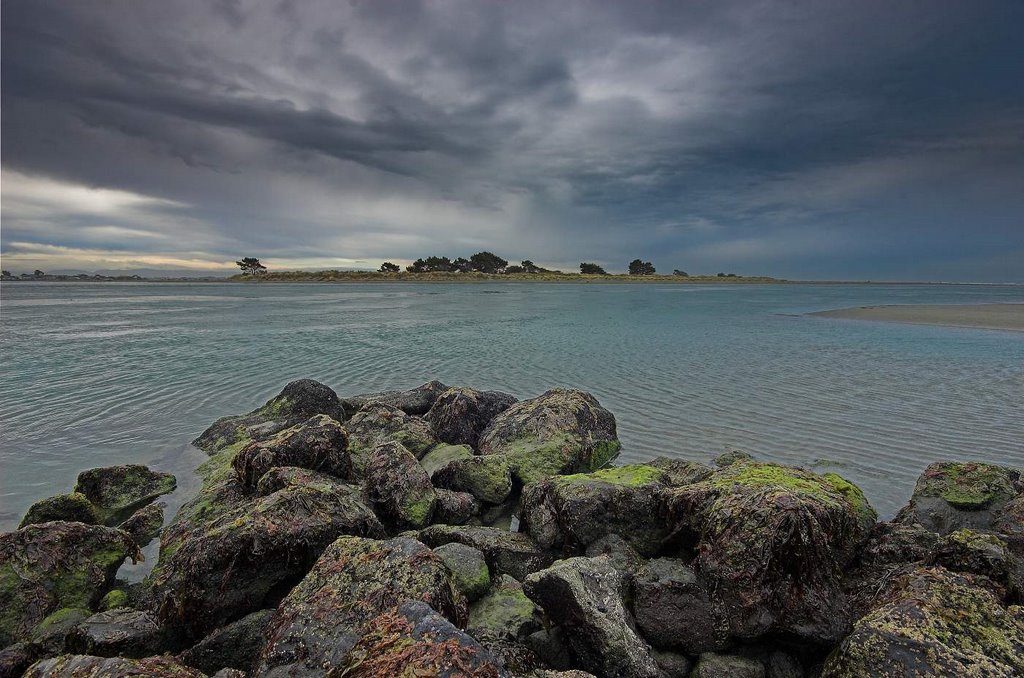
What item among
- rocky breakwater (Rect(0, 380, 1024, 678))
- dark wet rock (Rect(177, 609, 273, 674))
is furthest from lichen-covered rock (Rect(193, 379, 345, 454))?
dark wet rock (Rect(177, 609, 273, 674))

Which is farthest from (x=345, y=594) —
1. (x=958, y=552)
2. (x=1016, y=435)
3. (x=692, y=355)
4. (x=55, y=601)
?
(x=692, y=355)

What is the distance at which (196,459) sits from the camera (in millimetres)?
10844

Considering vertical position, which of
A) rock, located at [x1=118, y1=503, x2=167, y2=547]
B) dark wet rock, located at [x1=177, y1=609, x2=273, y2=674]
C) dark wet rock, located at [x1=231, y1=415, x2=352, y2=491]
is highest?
dark wet rock, located at [x1=231, y1=415, x2=352, y2=491]

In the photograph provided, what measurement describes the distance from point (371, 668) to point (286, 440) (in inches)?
198

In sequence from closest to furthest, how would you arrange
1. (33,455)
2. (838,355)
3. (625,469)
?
→ (625,469), (33,455), (838,355)

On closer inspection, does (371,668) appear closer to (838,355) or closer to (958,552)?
(958,552)

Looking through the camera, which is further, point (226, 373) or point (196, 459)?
point (226, 373)

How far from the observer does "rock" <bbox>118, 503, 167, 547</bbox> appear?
24.4 ft

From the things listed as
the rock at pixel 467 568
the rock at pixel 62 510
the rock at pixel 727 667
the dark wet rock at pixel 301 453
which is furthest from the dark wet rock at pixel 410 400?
the rock at pixel 727 667

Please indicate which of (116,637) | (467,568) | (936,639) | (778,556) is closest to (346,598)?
Result: (467,568)

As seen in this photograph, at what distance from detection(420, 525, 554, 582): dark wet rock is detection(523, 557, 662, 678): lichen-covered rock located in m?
1.13

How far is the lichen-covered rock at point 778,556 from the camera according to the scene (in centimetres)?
451

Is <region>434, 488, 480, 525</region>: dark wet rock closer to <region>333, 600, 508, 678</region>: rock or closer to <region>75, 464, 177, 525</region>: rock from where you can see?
<region>333, 600, 508, 678</region>: rock

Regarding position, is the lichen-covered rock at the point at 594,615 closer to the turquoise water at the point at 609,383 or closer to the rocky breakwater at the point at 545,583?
the rocky breakwater at the point at 545,583
